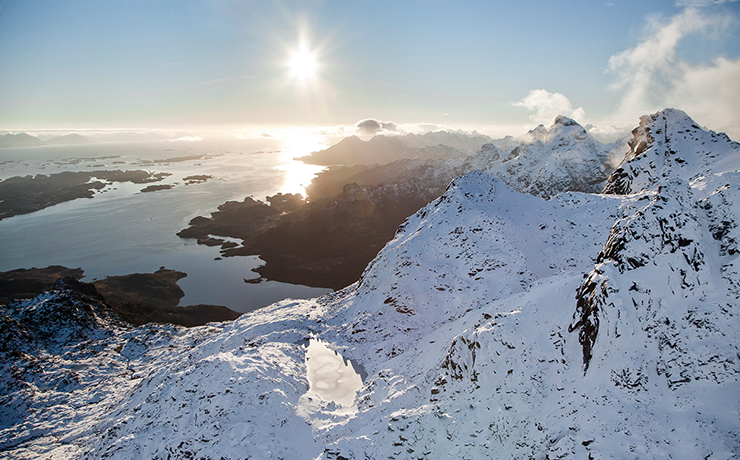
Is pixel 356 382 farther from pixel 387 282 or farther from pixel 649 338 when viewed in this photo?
pixel 649 338

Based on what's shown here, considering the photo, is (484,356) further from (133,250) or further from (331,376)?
(133,250)

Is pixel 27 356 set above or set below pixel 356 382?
below

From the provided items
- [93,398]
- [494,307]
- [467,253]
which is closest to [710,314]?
[494,307]

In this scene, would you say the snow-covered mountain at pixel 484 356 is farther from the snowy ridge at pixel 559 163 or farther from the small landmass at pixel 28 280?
the snowy ridge at pixel 559 163

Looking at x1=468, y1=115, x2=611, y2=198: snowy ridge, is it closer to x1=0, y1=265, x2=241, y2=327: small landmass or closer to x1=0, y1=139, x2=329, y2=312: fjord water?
x1=0, y1=139, x2=329, y2=312: fjord water

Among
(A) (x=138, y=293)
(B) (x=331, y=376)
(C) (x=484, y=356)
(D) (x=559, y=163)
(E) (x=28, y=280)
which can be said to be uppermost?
(D) (x=559, y=163)

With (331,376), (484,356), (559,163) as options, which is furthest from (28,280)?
(559,163)

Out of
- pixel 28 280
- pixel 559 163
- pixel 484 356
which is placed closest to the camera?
pixel 484 356

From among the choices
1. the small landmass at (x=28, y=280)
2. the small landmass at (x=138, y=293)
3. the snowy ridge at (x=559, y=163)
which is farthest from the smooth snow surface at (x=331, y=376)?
the snowy ridge at (x=559, y=163)
